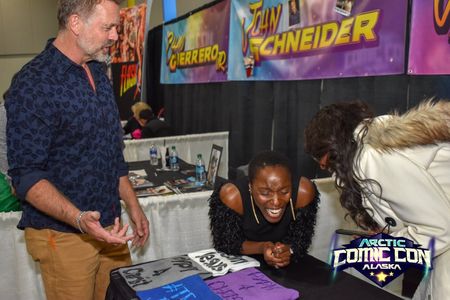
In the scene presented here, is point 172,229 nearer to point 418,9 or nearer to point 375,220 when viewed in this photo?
point 375,220

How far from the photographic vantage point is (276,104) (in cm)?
384

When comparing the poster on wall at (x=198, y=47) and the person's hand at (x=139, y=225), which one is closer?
the person's hand at (x=139, y=225)

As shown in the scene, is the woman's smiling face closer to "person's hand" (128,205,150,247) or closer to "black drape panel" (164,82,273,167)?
"person's hand" (128,205,150,247)

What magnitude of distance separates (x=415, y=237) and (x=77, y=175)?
1108 millimetres

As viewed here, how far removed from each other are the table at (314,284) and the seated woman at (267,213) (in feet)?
0.18

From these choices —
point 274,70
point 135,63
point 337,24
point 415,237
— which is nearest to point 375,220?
point 415,237

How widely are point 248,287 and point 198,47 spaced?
14.2 feet

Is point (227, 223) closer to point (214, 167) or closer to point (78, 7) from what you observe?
point (78, 7)

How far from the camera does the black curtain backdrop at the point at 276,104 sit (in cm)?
258

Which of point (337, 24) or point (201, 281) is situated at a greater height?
point (337, 24)

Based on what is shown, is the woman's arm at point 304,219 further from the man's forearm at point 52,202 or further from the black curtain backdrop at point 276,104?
the black curtain backdrop at point 276,104

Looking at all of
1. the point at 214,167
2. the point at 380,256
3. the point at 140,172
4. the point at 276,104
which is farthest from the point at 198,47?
the point at 380,256

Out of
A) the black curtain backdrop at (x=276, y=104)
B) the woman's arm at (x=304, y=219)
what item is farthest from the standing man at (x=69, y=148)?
the black curtain backdrop at (x=276, y=104)

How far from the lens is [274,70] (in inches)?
142
